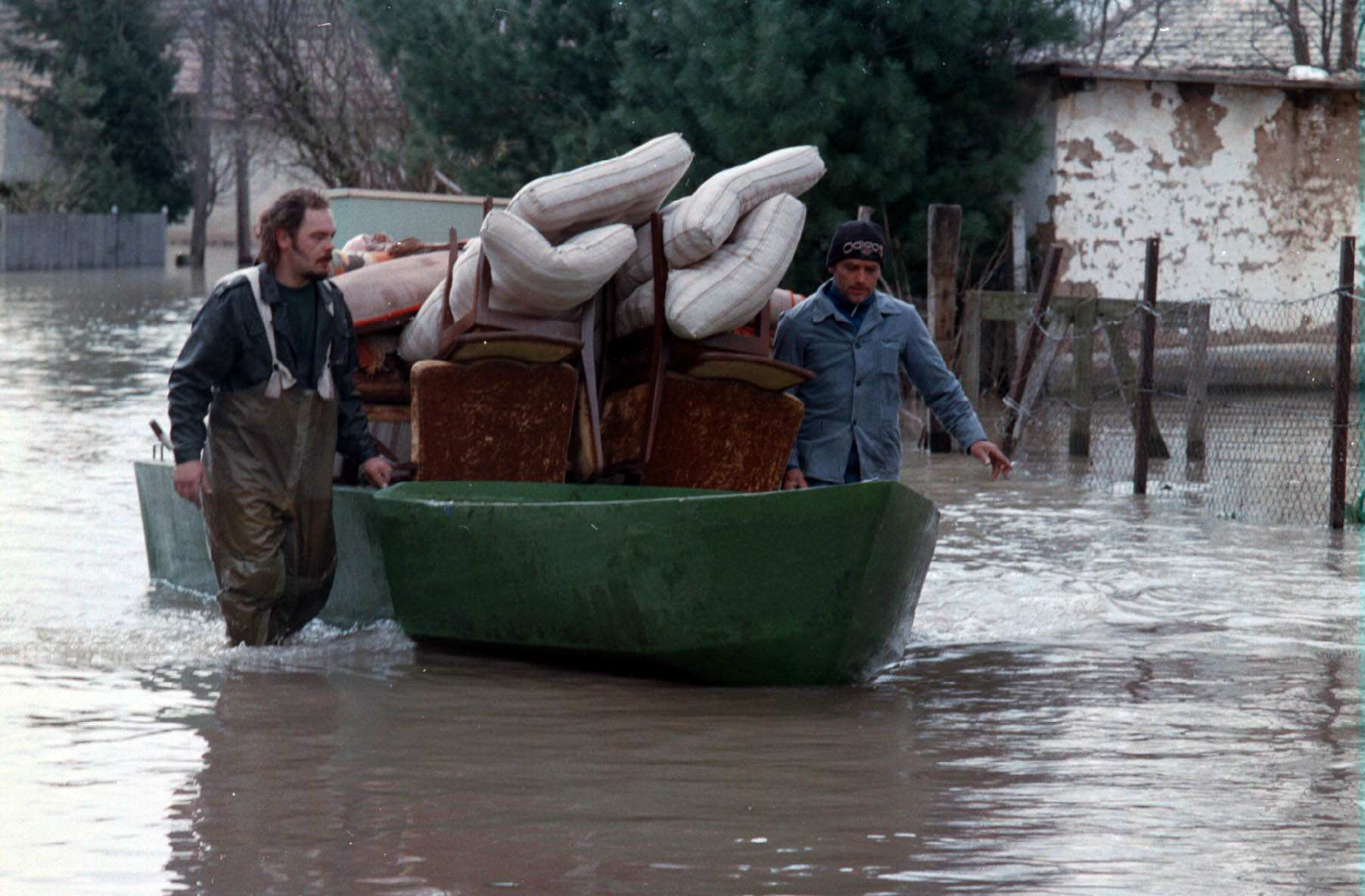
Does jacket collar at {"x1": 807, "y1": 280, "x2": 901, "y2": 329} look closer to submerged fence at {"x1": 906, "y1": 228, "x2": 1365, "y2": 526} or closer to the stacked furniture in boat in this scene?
the stacked furniture in boat

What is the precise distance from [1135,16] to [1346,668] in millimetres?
28927

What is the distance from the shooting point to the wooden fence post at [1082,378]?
14359 mm

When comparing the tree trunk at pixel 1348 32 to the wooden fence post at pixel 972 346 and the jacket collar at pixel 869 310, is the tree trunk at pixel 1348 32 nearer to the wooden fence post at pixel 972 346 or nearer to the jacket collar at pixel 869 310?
the wooden fence post at pixel 972 346

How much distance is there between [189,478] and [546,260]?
1.54 metres

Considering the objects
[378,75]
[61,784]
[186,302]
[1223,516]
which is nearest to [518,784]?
[61,784]

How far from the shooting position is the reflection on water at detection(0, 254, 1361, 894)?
4898 mm

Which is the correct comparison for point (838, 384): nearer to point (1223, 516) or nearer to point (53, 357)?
point (1223, 516)

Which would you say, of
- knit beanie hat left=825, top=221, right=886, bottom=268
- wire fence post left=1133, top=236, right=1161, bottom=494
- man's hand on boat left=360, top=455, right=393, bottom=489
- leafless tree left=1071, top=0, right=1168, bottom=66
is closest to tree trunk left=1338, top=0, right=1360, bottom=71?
leafless tree left=1071, top=0, right=1168, bottom=66

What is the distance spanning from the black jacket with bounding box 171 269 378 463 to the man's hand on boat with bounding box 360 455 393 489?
0.49 meters

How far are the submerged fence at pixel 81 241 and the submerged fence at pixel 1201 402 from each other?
32.7 metres

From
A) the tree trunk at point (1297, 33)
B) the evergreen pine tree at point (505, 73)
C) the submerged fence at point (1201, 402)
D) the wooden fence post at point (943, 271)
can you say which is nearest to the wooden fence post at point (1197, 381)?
the submerged fence at point (1201, 402)

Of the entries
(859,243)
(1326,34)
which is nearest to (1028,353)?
(859,243)

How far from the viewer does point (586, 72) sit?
21.7m

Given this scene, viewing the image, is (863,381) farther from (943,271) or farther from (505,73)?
(505,73)
